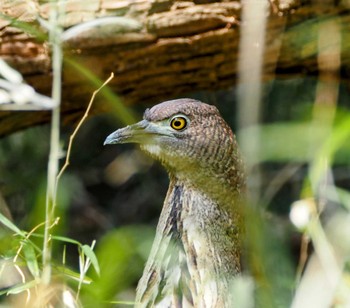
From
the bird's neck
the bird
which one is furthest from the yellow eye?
the bird's neck

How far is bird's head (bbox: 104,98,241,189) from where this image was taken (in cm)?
349

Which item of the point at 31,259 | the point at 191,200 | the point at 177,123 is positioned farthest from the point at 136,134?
the point at 31,259

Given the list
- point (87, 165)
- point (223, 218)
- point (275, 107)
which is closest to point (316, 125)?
point (223, 218)

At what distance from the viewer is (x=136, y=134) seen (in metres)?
3.48

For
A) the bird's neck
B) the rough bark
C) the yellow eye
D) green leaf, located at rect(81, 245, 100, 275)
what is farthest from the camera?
the rough bark

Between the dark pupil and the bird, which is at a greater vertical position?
the dark pupil

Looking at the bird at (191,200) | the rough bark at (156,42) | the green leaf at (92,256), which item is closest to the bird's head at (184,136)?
the bird at (191,200)

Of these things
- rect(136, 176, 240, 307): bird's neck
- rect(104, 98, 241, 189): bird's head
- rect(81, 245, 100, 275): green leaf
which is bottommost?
rect(136, 176, 240, 307): bird's neck

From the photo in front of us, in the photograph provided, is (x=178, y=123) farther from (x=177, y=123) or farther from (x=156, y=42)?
(x=156, y=42)

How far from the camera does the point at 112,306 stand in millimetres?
3645

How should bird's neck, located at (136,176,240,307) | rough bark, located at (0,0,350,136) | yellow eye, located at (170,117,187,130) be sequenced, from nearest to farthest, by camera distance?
bird's neck, located at (136,176,240,307) < yellow eye, located at (170,117,187,130) < rough bark, located at (0,0,350,136)

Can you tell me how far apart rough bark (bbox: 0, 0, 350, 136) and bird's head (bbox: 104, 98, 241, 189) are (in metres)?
0.65

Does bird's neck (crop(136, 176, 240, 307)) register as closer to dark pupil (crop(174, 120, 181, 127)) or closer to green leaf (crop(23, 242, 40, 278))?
dark pupil (crop(174, 120, 181, 127))

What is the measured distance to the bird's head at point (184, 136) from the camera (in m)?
3.49
